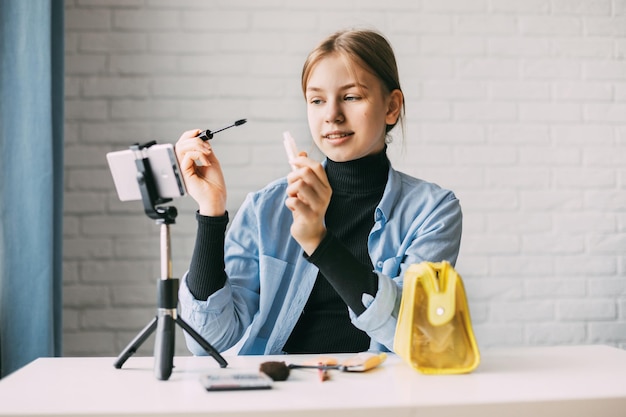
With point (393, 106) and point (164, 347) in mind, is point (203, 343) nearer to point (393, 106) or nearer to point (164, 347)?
point (164, 347)

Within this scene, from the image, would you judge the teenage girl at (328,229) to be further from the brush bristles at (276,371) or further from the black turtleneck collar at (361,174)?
the brush bristles at (276,371)

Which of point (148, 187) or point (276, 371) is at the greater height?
point (148, 187)

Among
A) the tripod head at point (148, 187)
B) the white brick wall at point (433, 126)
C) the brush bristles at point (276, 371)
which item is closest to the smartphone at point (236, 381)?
the brush bristles at point (276, 371)

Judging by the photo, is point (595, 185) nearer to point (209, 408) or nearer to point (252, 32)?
point (252, 32)

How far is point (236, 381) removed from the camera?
2.74 ft

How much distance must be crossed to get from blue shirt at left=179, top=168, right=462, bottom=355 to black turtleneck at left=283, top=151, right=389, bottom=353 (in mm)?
41

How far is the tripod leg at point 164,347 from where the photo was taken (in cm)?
89

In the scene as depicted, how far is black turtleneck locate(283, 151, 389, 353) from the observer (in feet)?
3.55

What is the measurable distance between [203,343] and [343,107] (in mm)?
623

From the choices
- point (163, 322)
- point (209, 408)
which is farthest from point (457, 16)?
point (209, 408)

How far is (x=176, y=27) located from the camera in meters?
2.25

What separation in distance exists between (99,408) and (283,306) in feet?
2.22

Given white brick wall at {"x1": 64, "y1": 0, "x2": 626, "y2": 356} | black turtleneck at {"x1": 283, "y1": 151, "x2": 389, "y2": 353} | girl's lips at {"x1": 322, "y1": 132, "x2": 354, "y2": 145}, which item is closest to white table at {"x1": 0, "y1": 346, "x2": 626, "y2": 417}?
black turtleneck at {"x1": 283, "y1": 151, "x2": 389, "y2": 353}

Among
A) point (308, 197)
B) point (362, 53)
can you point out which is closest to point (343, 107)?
point (362, 53)
